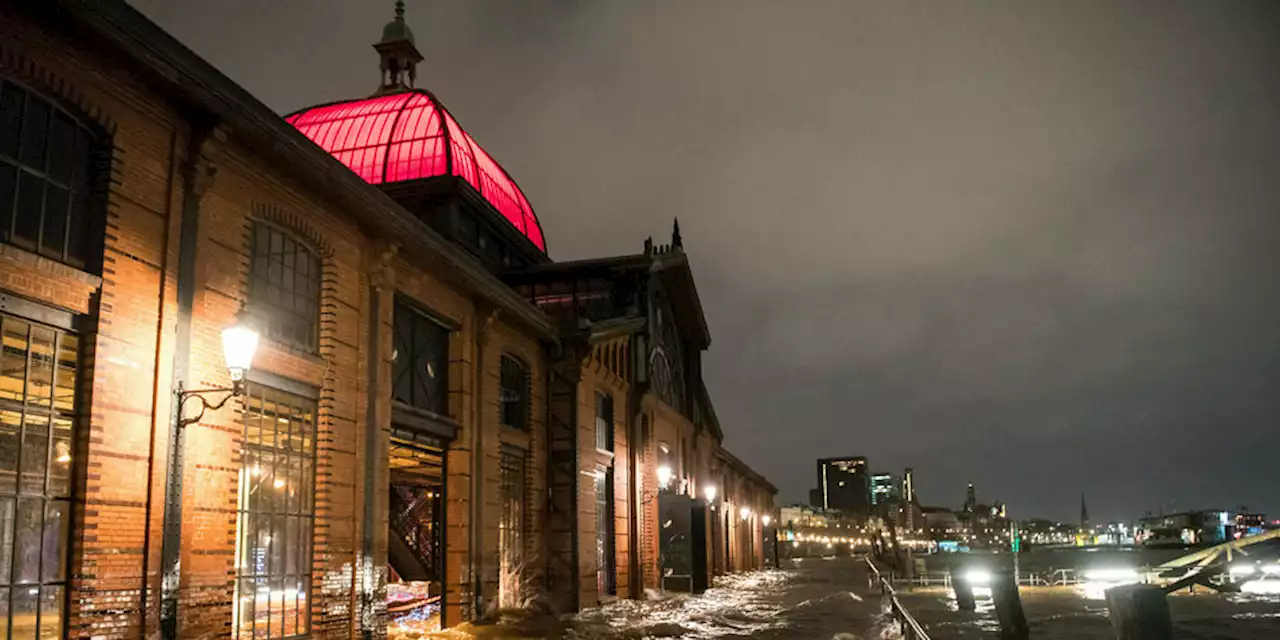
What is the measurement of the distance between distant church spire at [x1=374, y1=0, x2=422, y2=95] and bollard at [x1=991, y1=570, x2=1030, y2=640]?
24.5m

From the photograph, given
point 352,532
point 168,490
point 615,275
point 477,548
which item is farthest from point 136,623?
point 615,275

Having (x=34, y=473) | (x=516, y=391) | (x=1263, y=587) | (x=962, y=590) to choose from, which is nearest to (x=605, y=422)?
(x=516, y=391)

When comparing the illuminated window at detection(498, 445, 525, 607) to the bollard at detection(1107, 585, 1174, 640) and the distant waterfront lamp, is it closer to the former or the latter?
the distant waterfront lamp

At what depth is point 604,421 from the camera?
98.4 feet

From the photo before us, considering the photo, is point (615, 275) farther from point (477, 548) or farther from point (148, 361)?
point (148, 361)

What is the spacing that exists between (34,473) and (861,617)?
20167 millimetres

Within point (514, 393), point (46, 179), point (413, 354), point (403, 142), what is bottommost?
point (514, 393)

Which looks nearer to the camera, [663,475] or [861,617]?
[861,617]

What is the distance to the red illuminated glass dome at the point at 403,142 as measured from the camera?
28.8 m

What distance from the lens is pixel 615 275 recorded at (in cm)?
3478

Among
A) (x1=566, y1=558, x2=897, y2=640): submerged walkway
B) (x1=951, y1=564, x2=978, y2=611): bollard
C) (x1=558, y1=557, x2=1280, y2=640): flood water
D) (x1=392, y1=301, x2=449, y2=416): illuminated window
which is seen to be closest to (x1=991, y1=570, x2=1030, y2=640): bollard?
(x1=558, y1=557, x2=1280, y2=640): flood water

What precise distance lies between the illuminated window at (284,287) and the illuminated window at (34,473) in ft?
11.3

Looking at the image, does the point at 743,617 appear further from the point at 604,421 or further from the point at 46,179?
the point at 46,179

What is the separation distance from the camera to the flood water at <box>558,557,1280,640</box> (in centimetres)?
2116
